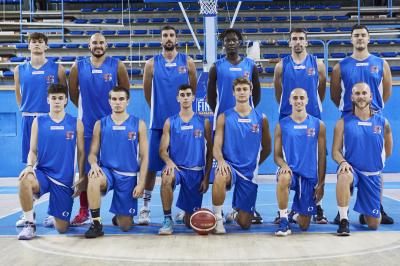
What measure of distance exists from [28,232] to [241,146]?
1.96 metres

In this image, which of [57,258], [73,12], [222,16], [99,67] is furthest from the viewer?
[73,12]

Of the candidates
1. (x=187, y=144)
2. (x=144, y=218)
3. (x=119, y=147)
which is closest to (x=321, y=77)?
(x=187, y=144)

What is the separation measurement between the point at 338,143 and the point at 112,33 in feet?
39.4

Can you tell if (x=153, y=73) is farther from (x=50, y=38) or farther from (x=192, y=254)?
(x=50, y=38)

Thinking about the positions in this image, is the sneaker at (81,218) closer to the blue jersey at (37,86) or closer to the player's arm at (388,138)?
the blue jersey at (37,86)

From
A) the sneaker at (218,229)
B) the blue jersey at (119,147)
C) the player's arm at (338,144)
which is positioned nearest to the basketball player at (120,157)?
the blue jersey at (119,147)

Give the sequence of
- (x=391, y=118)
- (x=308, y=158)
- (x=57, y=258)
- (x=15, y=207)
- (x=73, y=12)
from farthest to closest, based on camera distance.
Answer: (x=73, y=12) → (x=391, y=118) → (x=15, y=207) → (x=308, y=158) → (x=57, y=258)

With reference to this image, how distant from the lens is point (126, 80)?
509 cm

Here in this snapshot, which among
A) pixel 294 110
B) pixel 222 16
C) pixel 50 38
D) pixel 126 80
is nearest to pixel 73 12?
pixel 50 38

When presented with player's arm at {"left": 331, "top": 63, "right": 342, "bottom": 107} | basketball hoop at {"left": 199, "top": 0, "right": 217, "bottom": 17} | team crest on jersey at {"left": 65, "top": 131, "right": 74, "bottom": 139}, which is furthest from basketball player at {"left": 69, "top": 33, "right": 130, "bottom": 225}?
basketball hoop at {"left": 199, "top": 0, "right": 217, "bottom": 17}

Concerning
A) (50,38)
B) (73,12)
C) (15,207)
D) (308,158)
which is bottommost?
(15,207)

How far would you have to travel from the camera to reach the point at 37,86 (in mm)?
5070

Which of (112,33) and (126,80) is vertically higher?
(112,33)

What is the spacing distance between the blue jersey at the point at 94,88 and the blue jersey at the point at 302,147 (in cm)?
176
